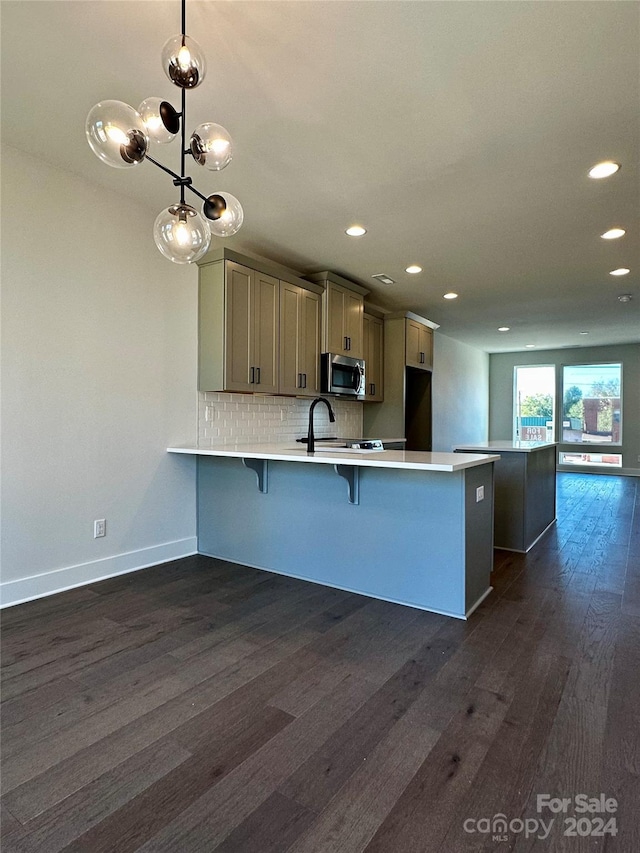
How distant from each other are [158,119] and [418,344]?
5035mm

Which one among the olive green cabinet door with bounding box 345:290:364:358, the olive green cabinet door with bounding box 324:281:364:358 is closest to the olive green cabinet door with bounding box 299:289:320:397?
the olive green cabinet door with bounding box 324:281:364:358

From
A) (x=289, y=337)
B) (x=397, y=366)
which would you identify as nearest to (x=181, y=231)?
(x=289, y=337)

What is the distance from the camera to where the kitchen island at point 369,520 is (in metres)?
2.70

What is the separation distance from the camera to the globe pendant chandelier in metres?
1.53

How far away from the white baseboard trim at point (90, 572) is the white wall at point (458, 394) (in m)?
5.26

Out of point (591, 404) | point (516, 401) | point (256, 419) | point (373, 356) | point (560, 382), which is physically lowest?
point (256, 419)

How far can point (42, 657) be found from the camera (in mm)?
2230

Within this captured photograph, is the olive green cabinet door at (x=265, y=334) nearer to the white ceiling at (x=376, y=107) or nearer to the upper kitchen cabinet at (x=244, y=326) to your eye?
the upper kitchen cabinet at (x=244, y=326)

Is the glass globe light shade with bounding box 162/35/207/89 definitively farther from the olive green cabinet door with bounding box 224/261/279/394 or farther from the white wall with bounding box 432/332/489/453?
the white wall with bounding box 432/332/489/453

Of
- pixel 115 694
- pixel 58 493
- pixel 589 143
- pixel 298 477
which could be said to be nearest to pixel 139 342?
pixel 58 493

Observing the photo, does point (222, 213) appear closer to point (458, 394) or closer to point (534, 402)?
point (458, 394)

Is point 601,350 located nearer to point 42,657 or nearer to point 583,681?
point 583,681

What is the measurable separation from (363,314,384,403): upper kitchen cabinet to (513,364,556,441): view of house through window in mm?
5754

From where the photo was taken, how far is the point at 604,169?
2.87 metres
